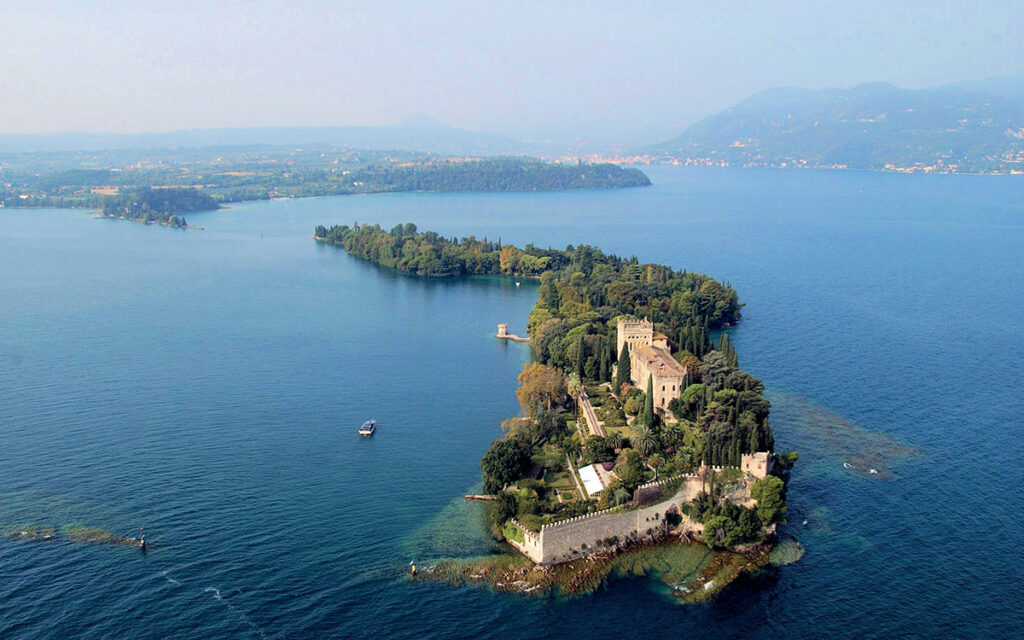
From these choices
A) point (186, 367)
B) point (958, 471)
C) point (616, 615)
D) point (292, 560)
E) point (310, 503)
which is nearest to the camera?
point (616, 615)

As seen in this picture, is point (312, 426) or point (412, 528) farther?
point (312, 426)

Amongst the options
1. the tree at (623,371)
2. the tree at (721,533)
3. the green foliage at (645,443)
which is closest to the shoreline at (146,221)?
the tree at (623,371)

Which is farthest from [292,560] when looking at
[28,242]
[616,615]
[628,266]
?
[28,242]

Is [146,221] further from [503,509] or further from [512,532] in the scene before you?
[512,532]

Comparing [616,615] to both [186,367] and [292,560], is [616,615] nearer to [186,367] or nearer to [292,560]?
[292,560]

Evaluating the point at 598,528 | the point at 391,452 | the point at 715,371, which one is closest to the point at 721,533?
the point at 598,528

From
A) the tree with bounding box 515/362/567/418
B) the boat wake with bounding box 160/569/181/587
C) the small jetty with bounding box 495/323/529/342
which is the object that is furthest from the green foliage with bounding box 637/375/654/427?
the boat wake with bounding box 160/569/181/587

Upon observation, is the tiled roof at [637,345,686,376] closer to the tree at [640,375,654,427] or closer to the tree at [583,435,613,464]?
the tree at [640,375,654,427]

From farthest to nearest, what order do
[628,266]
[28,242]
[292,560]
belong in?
[28,242] → [628,266] → [292,560]
